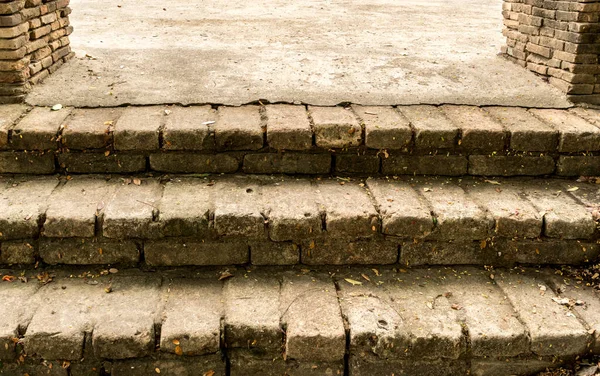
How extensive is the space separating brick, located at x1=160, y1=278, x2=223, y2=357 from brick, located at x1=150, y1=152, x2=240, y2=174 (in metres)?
0.61

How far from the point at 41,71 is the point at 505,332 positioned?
9.50ft

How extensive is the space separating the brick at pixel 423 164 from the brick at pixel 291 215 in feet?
1.53

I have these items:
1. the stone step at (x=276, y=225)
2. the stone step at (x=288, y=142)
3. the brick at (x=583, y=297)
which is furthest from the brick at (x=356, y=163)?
the brick at (x=583, y=297)

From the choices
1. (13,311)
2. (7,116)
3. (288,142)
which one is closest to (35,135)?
(7,116)

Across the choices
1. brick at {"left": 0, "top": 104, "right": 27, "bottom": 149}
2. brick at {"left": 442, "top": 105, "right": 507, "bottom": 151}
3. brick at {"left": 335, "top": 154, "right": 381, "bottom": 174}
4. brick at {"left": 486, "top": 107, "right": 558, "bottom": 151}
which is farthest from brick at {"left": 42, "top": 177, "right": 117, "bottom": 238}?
brick at {"left": 486, "top": 107, "right": 558, "bottom": 151}

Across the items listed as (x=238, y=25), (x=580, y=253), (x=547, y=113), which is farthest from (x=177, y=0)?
(x=580, y=253)

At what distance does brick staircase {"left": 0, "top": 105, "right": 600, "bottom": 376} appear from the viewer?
218cm

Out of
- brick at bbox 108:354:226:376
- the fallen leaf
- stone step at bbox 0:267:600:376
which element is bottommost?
brick at bbox 108:354:226:376

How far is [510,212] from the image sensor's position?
2.55 m

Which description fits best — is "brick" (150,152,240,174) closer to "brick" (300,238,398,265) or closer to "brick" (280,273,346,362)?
"brick" (300,238,398,265)

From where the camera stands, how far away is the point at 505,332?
2.20 m

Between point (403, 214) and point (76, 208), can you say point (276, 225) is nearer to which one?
point (403, 214)

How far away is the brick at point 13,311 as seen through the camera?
6.96 feet

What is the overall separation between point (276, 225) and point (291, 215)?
0.27ft
